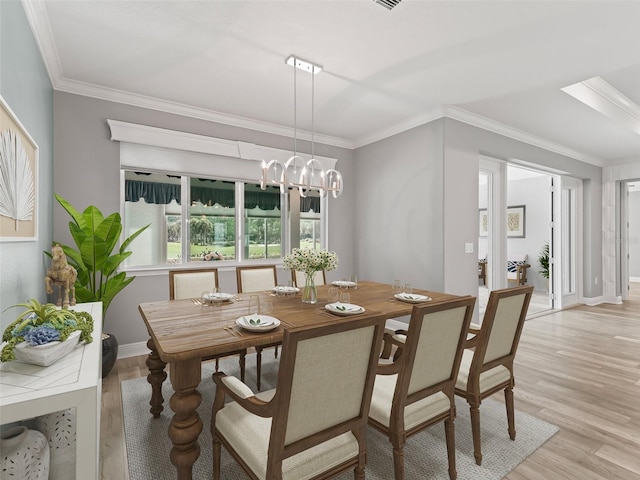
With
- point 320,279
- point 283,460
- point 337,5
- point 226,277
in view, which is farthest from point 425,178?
point 283,460

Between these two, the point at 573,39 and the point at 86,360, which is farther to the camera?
the point at 573,39

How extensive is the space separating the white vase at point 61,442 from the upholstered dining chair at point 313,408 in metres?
0.61

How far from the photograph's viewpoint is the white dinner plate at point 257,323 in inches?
68.0

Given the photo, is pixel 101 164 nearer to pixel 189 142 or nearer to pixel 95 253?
pixel 189 142

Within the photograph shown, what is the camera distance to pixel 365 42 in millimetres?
2486

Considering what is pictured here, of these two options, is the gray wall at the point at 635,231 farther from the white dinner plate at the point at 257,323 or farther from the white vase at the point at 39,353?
the white vase at the point at 39,353

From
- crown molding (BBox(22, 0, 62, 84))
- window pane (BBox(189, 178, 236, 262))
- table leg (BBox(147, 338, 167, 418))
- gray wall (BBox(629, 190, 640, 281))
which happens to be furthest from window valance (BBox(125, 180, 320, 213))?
gray wall (BBox(629, 190, 640, 281))

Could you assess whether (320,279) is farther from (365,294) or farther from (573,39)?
(573,39)

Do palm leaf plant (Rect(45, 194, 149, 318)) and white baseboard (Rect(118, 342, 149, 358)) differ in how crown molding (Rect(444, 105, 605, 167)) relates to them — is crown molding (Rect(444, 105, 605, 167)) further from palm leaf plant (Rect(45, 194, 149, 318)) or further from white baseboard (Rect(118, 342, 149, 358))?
white baseboard (Rect(118, 342, 149, 358))

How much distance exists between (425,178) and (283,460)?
135 inches

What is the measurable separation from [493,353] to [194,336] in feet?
5.35

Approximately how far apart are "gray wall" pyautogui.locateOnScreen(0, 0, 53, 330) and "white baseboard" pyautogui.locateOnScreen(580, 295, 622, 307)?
7.87m

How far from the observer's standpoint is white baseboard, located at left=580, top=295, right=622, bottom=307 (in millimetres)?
6152

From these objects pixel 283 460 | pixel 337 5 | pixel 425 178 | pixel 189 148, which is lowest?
pixel 283 460
